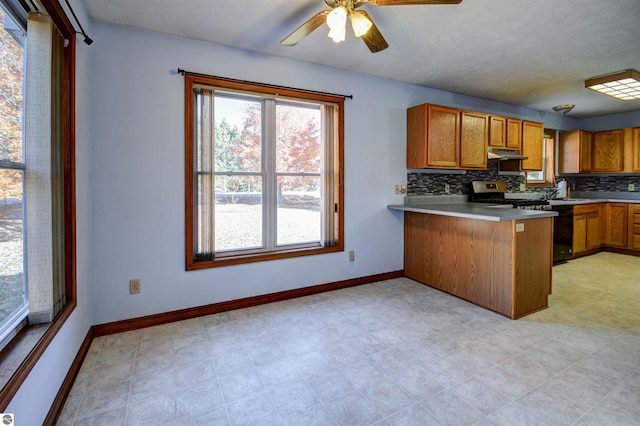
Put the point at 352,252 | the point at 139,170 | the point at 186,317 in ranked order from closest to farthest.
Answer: the point at 139,170 → the point at 186,317 → the point at 352,252

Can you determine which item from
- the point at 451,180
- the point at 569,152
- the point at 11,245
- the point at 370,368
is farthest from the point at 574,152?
the point at 11,245

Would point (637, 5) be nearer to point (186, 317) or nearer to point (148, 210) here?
point (148, 210)

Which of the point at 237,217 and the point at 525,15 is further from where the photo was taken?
the point at 237,217

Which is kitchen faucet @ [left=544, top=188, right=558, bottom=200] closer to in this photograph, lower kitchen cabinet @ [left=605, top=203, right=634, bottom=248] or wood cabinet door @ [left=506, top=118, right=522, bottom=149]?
lower kitchen cabinet @ [left=605, top=203, right=634, bottom=248]

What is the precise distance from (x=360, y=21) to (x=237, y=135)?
1533 mm

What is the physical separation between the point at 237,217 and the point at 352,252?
135cm

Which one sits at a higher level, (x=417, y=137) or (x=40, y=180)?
(x=417, y=137)

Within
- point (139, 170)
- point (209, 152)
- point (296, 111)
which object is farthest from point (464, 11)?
point (139, 170)

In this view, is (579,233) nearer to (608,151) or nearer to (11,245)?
(608,151)

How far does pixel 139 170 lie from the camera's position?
2.50 m

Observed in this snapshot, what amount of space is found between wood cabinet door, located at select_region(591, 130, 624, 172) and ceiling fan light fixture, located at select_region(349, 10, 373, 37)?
5680 mm

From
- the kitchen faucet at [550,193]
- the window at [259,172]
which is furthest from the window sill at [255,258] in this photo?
the kitchen faucet at [550,193]

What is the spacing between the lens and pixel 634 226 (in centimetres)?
492

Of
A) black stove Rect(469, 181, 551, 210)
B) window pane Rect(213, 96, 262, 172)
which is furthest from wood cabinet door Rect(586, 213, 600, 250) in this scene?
window pane Rect(213, 96, 262, 172)
